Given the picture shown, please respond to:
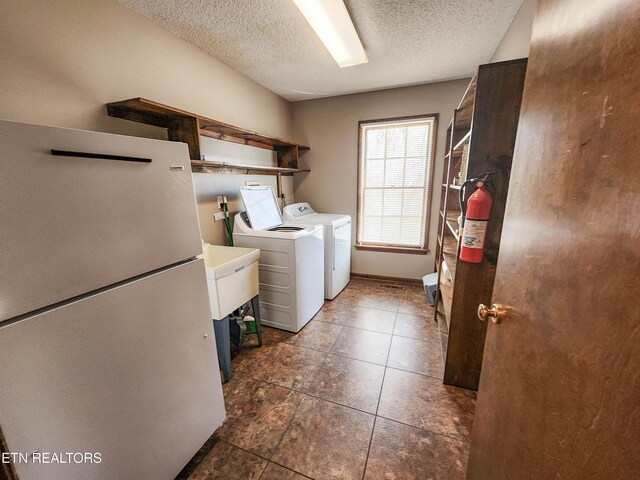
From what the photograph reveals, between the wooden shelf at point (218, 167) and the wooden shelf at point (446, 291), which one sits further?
the wooden shelf at point (446, 291)

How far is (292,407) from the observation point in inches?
62.3

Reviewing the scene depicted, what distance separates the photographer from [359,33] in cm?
186

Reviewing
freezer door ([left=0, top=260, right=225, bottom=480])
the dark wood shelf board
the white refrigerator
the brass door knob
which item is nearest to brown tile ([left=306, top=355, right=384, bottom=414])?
freezer door ([left=0, top=260, right=225, bottom=480])

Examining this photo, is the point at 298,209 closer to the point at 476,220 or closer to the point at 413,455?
the point at 476,220

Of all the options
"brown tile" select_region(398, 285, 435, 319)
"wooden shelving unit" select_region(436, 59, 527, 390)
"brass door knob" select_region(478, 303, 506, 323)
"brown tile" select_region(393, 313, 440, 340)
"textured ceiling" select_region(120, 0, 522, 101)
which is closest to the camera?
"brass door knob" select_region(478, 303, 506, 323)

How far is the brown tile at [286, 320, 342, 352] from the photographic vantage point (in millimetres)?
Result: 2191

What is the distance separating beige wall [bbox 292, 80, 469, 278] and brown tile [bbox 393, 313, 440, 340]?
91 cm

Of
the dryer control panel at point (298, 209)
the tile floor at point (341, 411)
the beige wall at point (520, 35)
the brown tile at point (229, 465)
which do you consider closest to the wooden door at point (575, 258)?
the tile floor at point (341, 411)

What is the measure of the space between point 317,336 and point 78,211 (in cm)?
198

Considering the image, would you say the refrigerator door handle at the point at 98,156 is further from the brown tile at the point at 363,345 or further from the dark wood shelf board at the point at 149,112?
the brown tile at the point at 363,345

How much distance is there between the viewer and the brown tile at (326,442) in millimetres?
1242

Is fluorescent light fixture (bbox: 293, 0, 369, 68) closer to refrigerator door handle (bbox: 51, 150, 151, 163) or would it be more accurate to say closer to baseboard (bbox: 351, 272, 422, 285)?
refrigerator door handle (bbox: 51, 150, 151, 163)

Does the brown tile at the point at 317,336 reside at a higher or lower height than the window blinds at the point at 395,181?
lower

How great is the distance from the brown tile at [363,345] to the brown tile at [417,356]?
70 millimetres
